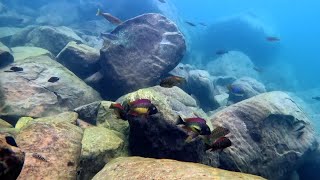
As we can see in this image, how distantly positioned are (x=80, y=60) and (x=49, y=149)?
655 cm

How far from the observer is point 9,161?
2838 millimetres

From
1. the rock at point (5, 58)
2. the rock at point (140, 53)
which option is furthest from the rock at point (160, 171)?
the rock at point (5, 58)

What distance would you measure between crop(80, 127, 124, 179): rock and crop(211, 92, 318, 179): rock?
241cm

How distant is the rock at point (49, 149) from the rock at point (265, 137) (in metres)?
3.27

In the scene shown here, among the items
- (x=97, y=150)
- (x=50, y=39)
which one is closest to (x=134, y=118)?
(x=97, y=150)

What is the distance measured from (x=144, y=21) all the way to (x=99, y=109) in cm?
520

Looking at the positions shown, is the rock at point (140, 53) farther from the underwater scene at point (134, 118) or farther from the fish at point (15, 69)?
the fish at point (15, 69)

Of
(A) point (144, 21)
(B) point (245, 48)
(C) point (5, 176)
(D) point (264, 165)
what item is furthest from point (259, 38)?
(C) point (5, 176)

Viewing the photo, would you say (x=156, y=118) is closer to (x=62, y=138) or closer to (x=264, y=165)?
(x=62, y=138)

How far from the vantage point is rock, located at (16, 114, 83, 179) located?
4.95m

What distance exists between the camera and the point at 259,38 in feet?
116

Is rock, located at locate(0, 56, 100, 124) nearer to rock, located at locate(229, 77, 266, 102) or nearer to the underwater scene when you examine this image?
the underwater scene

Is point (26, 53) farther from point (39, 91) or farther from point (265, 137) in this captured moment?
point (265, 137)

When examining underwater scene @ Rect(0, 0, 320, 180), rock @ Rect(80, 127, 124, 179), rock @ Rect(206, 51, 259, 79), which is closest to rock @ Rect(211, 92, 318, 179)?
underwater scene @ Rect(0, 0, 320, 180)
